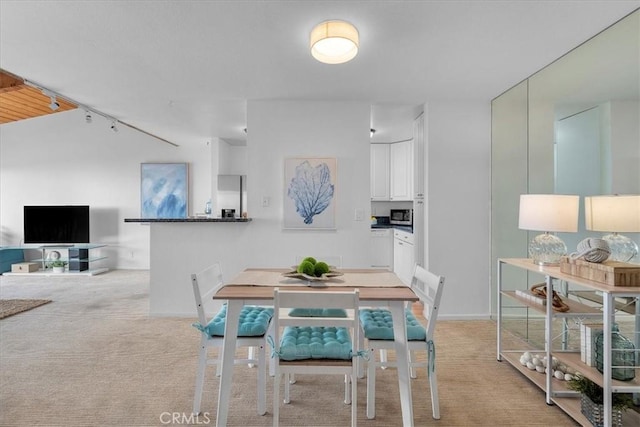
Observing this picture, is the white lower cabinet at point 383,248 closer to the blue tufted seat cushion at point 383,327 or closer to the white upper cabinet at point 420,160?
the white upper cabinet at point 420,160

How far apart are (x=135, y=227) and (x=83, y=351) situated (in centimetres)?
413

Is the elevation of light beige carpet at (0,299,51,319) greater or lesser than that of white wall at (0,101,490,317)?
lesser

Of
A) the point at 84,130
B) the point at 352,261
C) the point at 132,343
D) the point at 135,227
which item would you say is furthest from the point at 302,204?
the point at 84,130

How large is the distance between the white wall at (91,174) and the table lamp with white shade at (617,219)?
6.01m

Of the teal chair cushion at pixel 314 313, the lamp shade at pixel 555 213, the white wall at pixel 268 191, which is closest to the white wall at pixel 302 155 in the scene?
the white wall at pixel 268 191

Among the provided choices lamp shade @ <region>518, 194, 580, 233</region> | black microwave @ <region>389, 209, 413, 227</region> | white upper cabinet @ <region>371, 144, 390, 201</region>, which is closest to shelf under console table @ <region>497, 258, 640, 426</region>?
lamp shade @ <region>518, 194, 580, 233</region>

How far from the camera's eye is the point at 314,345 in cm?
177

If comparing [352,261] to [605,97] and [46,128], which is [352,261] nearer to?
[605,97]

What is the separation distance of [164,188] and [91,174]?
1413 mm

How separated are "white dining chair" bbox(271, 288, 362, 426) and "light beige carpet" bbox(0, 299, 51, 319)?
377 cm

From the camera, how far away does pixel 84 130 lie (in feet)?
21.5

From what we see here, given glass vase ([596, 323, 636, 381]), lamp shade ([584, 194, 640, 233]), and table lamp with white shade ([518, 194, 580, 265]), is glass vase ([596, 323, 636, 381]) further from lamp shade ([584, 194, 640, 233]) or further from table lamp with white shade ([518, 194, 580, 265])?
table lamp with white shade ([518, 194, 580, 265])

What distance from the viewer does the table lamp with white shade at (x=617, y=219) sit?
1808 mm

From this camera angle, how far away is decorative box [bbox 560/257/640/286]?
5.49 ft
